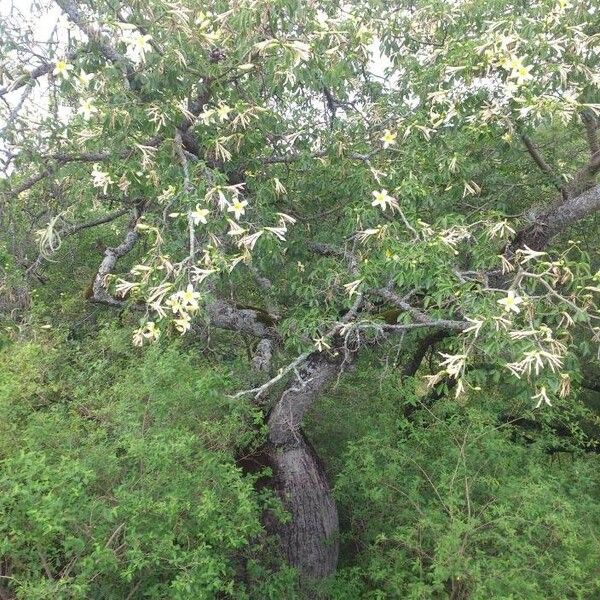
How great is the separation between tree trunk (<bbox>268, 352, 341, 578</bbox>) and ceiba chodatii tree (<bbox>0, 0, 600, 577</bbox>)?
0.01 m

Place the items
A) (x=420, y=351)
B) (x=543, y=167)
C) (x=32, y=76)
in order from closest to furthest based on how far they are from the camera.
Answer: (x=32, y=76), (x=543, y=167), (x=420, y=351)

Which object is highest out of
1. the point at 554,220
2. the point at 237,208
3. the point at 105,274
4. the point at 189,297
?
the point at 105,274

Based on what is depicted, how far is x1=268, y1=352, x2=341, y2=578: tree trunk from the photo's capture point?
3.51 m

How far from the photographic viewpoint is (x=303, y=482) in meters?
3.68

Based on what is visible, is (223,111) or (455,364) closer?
(455,364)

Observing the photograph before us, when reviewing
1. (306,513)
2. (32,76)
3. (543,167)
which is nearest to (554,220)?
(543,167)

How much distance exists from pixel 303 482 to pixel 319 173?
6.98ft

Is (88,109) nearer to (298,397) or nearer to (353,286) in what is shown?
(353,286)

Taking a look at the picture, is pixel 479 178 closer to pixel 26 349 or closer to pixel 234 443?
pixel 234 443

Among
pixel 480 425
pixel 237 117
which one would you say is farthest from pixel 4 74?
pixel 480 425

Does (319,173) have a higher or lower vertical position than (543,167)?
higher

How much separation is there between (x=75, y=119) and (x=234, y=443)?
2454 millimetres

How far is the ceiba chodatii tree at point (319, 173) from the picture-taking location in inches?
101

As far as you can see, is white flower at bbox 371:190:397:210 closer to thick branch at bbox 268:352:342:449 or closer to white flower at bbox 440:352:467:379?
white flower at bbox 440:352:467:379
